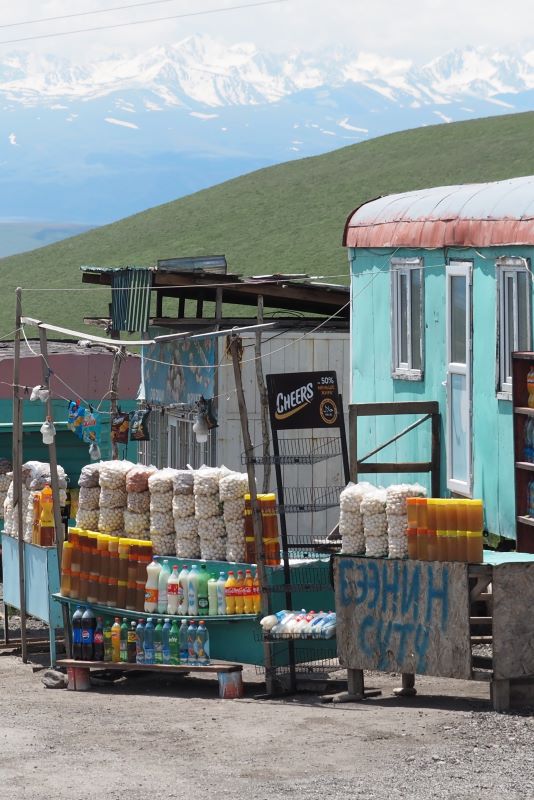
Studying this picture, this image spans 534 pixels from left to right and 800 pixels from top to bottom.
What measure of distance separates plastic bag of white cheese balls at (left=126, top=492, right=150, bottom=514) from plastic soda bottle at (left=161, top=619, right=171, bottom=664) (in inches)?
54.3

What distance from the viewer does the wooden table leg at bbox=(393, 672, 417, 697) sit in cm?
1237

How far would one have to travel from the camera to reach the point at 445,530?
37.5ft

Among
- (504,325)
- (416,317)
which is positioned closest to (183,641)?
(504,325)

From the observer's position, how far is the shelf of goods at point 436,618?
36.7 ft

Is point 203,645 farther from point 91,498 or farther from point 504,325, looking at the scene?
point 504,325

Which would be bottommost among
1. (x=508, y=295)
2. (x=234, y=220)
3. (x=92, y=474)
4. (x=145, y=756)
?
(x=145, y=756)

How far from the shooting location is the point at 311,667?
1364 centimetres

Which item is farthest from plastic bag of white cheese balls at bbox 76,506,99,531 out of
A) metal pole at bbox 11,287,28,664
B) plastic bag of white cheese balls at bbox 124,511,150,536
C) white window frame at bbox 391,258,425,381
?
white window frame at bbox 391,258,425,381

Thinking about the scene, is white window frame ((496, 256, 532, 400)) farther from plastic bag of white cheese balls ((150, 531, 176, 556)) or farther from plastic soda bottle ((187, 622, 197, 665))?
plastic soda bottle ((187, 622, 197, 665))

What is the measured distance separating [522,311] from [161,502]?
372cm

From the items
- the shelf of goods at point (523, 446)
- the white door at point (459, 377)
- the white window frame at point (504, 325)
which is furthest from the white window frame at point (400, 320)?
the shelf of goods at point (523, 446)

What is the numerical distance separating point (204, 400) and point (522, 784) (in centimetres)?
1245

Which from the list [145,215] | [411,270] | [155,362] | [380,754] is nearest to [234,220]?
[145,215]

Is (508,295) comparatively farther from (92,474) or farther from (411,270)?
(92,474)
